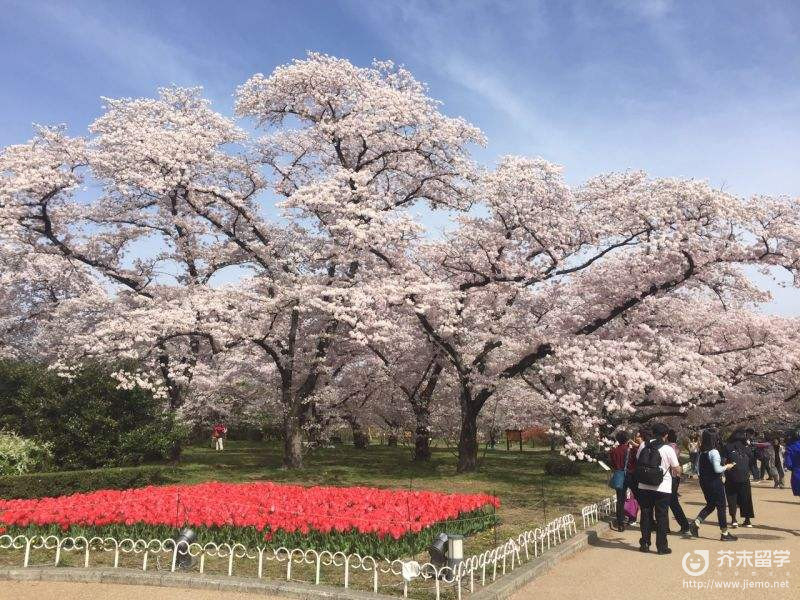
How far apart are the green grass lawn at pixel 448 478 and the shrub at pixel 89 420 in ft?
6.21

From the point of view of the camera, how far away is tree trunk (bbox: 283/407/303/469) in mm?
22406

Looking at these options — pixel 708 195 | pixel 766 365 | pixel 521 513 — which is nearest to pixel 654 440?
pixel 521 513

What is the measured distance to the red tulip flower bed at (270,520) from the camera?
915cm

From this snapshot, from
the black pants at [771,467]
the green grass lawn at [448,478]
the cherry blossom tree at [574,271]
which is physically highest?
the cherry blossom tree at [574,271]

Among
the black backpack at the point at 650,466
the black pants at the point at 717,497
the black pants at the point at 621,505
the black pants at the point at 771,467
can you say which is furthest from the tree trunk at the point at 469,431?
the black backpack at the point at 650,466

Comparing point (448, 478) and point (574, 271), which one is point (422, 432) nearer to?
point (448, 478)

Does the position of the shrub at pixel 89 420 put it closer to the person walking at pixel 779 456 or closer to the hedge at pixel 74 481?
the hedge at pixel 74 481

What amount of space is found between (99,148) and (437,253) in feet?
43.8

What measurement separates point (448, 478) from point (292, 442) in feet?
19.0

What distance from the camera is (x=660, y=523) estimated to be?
30.6 feet

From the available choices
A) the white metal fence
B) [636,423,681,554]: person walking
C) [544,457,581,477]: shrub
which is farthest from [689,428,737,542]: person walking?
[544,457,581,477]: shrub

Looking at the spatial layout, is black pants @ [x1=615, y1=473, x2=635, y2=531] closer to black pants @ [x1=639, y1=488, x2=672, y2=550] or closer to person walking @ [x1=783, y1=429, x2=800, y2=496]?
black pants @ [x1=639, y1=488, x2=672, y2=550]

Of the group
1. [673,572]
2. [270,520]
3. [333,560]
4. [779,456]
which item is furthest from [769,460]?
[333,560]

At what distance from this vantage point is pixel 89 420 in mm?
17203
